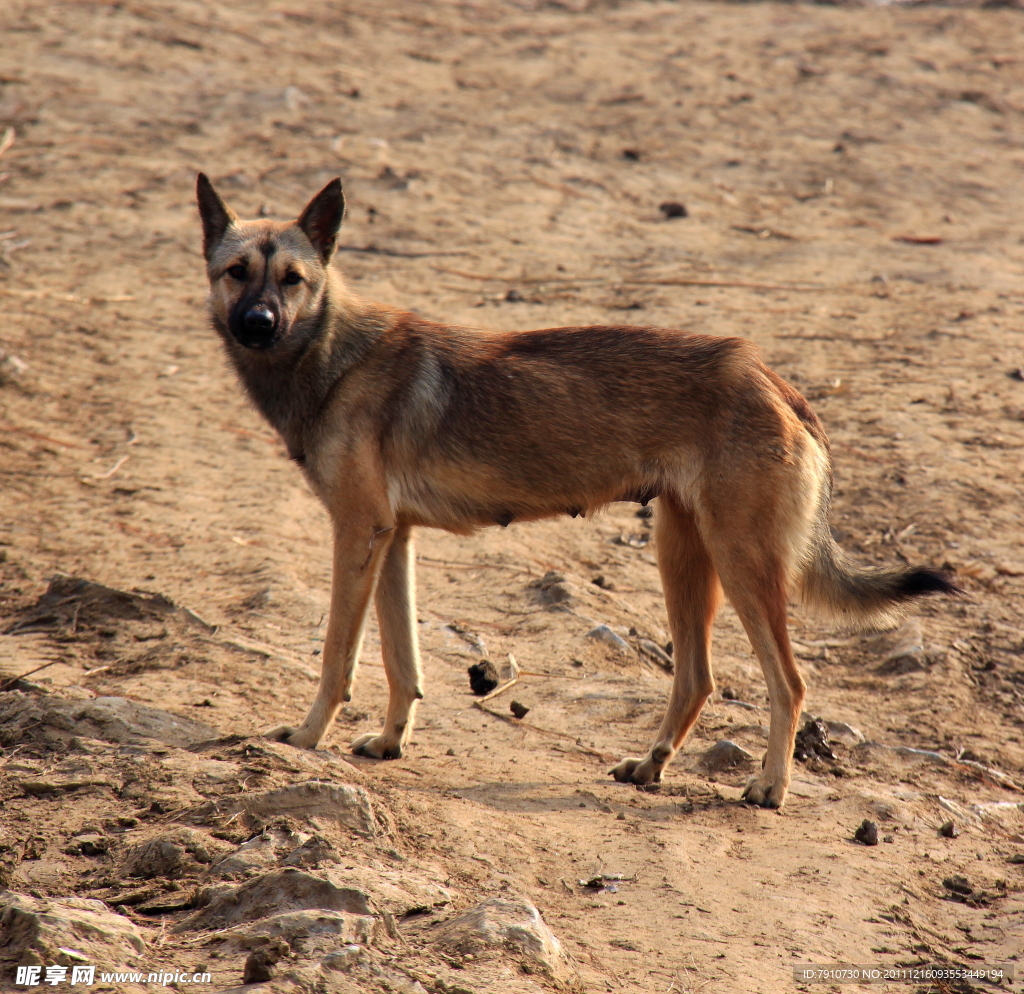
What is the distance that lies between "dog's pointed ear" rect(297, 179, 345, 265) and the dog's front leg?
1.38 metres

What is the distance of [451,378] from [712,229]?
22.4 feet

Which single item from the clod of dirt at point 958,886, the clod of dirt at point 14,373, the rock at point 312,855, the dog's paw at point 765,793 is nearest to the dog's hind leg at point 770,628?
the dog's paw at point 765,793

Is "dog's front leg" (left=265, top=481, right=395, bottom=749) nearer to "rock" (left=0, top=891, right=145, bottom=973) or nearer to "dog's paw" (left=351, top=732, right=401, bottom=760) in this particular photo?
"dog's paw" (left=351, top=732, right=401, bottom=760)

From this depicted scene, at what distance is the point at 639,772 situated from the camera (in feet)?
15.9

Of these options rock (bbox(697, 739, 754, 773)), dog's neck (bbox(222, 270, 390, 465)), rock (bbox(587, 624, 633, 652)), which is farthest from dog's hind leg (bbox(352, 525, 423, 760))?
rock (bbox(697, 739, 754, 773))

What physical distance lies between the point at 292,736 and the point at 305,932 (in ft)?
6.07

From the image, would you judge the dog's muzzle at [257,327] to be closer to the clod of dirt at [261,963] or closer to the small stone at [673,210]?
the clod of dirt at [261,963]

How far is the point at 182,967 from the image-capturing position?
2812mm

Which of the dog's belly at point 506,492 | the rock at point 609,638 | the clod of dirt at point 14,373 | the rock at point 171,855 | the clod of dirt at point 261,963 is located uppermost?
the dog's belly at point 506,492

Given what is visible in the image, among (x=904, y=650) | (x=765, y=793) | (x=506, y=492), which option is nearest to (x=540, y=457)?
(x=506, y=492)

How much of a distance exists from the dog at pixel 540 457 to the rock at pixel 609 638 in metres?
0.83

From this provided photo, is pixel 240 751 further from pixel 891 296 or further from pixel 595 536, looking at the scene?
pixel 891 296

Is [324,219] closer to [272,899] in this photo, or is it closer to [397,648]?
[397,648]

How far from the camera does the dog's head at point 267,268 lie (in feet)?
16.1
